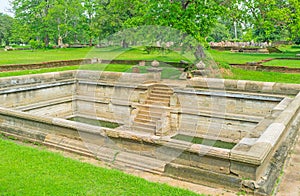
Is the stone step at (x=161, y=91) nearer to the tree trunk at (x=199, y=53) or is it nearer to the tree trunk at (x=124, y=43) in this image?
the tree trunk at (x=199, y=53)

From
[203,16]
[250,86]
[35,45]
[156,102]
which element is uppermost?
[203,16]

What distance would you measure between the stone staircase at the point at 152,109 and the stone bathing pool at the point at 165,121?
41 millimetres

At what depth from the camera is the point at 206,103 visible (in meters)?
12.3

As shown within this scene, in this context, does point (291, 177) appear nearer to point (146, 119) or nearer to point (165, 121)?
point (165, 121)

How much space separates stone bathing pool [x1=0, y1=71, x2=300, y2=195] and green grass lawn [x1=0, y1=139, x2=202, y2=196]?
0.84m

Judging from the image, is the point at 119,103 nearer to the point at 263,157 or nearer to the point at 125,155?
the point at 125,155

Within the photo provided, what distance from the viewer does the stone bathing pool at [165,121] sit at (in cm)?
571

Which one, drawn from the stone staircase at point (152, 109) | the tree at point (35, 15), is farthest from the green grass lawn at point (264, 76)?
the tree at point (35, 15)

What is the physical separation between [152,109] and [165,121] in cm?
88

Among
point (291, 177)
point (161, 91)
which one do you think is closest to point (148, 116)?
→ point (161, 91)

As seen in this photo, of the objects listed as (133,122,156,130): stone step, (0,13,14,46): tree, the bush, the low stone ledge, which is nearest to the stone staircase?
(133,122,156,130): stone step

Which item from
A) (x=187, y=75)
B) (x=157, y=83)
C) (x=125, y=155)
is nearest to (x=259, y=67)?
(x=187, y=75)

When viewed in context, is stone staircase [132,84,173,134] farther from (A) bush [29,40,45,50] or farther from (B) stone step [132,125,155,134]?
(A) bush [29,40,45,50]

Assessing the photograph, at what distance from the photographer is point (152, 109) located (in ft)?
43.0
